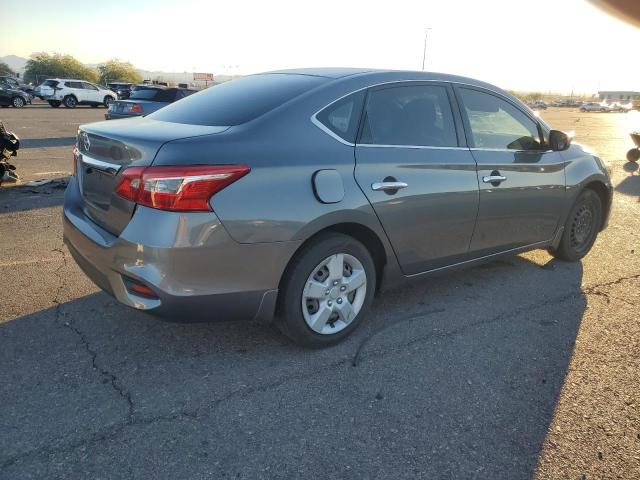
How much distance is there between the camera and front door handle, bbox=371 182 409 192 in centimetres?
326

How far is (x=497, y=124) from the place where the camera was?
13.9 feet

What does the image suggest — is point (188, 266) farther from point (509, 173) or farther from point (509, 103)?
point (509, 103)

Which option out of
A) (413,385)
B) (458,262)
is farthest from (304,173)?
(458,262)

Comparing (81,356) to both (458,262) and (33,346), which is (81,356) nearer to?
(33,346)

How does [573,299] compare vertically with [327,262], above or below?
below

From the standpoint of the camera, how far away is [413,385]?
2.98m

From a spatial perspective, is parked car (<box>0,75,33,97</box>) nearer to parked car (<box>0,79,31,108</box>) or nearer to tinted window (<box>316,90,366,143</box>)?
parked car (<box>0,79,31,108</box>)

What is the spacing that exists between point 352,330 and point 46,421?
1820 mm

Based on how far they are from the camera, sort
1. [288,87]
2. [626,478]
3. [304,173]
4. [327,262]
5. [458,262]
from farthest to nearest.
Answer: [458,262]
[288,87]
[327,262]
[304,173]
[626,478]

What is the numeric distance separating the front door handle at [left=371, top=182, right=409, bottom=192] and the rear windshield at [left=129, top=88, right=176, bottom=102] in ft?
38.2

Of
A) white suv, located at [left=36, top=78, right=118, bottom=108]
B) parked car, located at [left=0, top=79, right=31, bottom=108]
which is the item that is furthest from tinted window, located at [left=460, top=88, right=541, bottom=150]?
white suv, located at [left=36, top=78, right=118, bottom=108]

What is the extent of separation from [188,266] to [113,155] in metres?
0.82

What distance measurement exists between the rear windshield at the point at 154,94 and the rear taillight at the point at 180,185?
11834mm

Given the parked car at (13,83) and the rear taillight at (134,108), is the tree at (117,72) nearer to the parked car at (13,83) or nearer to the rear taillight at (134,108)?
the parked car at (13,83)
